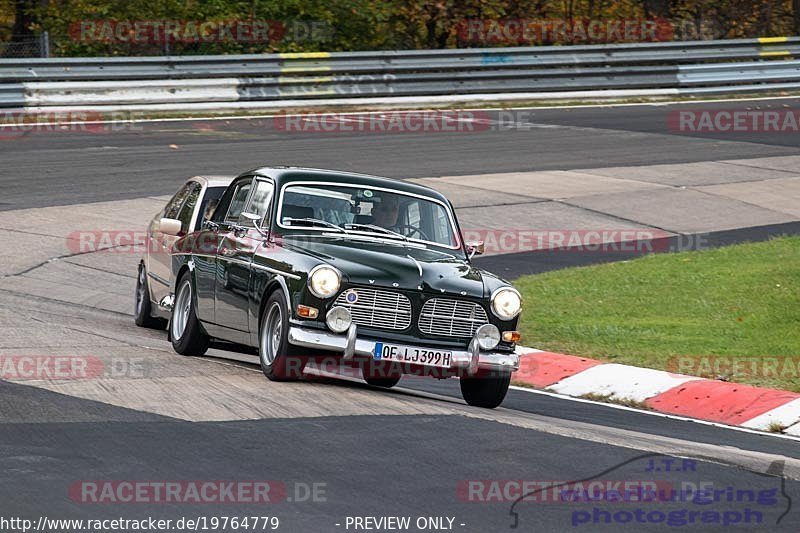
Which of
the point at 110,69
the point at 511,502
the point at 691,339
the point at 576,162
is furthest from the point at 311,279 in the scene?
the point at 110,69

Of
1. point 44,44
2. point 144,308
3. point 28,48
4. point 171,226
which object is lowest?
point 144,308

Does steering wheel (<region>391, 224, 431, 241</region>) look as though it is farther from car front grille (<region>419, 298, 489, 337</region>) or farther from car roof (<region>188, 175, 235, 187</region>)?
car roof (<region>188, 175, 235, 187</region>)

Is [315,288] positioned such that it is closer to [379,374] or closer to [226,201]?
[379,374]

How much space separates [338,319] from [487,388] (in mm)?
1292

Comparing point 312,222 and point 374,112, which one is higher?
point 312,222

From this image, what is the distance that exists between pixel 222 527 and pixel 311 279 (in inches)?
144

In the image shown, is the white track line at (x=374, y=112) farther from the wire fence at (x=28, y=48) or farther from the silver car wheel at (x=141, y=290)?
the silver car wheel at (x=141, y=290)

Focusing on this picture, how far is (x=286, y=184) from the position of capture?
36.4 feet

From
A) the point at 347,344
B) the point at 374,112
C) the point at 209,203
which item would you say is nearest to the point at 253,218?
the point at 347,344

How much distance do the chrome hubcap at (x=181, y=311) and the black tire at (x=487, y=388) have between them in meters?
2.66

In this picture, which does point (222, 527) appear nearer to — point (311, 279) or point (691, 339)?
point (311, 279)

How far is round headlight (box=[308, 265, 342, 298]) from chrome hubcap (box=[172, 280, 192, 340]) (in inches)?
92.7

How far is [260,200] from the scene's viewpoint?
1125cm

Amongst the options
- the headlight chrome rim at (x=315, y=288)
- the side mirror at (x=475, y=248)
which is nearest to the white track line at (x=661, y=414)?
the side mirror at (x=475, y=248)
